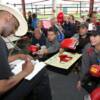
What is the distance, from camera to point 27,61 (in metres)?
1.59

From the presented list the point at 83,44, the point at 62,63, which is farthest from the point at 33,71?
the point at 83,44

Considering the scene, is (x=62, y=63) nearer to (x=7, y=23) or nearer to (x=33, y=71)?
(x=33, y=71)

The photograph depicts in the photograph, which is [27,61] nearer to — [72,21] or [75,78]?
[75,78]

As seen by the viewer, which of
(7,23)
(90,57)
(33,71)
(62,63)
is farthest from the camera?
(62,63)

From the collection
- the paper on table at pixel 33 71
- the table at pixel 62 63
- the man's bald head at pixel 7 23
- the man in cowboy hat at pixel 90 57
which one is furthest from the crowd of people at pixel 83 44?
the man's bald head at pixel 7 23

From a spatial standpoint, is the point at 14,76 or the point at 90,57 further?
the point at 90,57

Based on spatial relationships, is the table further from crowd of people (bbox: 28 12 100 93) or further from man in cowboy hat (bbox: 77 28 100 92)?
man in cowboy hat (bbox: 77 28 100 92)

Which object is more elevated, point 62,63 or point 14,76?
point 14,76

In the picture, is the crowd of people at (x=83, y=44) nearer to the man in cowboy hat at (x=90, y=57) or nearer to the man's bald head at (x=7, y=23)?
the man in cowboy hat at (x=90, y=57)

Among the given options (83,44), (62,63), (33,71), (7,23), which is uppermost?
(7,23)

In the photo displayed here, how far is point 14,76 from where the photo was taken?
1459 mm

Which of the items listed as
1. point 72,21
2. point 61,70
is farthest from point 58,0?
point 61,70

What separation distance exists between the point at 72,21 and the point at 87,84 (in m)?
3.45

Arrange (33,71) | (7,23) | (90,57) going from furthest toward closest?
(90,57) → (33,71) → (7,23)
